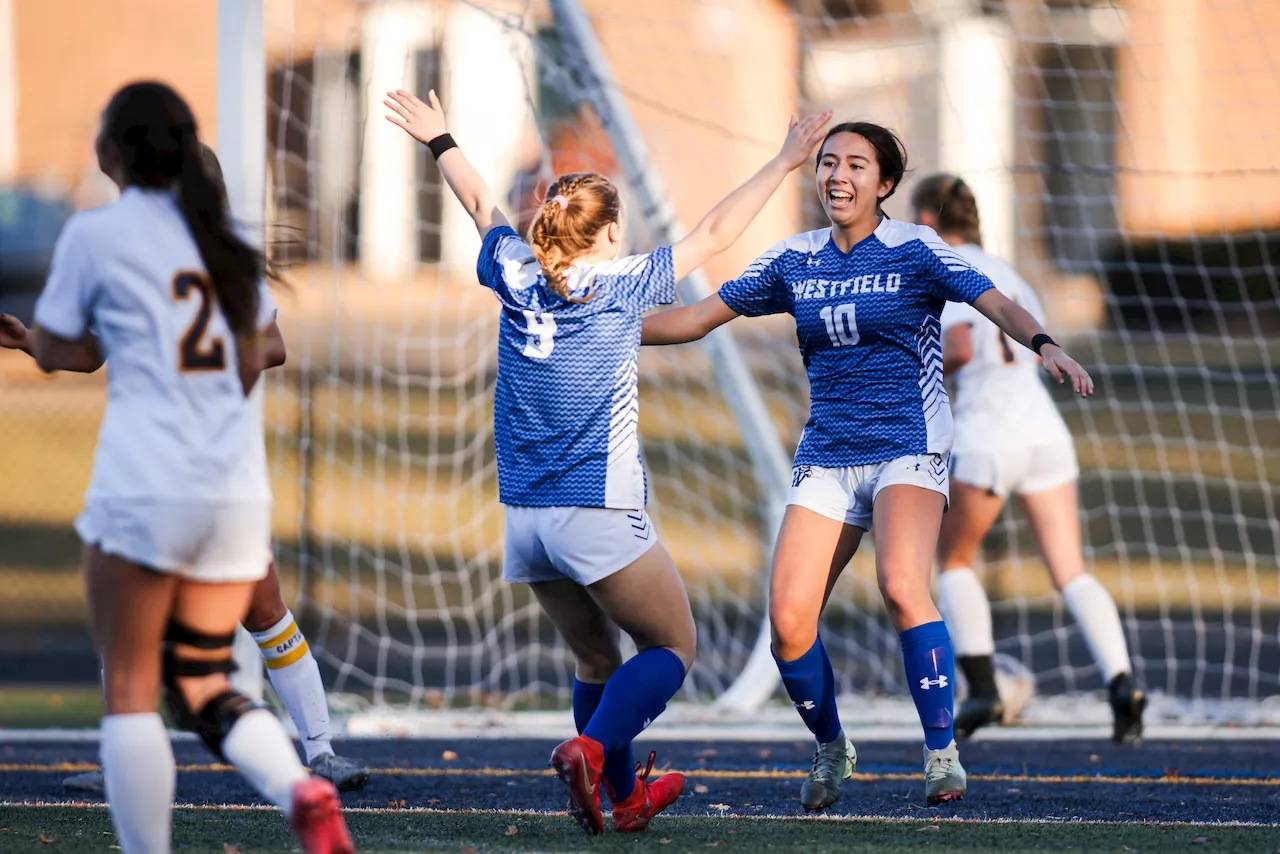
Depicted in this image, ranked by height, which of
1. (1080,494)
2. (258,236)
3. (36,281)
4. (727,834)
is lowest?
(727,834)

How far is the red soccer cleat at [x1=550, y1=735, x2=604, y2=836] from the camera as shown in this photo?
13.4 feet

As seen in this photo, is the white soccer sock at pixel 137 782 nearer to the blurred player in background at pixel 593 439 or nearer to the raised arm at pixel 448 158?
the blurred player in background at pixel 593 439

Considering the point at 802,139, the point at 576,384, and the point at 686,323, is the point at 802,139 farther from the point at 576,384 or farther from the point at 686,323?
the point at 576,384

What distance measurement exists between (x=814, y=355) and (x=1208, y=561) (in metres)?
7.72

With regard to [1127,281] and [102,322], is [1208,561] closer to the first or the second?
[1127,281]

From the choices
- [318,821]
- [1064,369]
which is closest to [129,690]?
[318,821]

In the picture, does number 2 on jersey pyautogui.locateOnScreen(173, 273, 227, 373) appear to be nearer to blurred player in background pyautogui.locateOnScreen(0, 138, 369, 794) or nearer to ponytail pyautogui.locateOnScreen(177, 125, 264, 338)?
ponytail pyautogui.locateOnScreen(177, 125, 264, 338)

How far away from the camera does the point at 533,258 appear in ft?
14.4

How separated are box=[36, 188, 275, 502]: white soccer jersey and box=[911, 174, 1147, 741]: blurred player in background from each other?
365 centimetres

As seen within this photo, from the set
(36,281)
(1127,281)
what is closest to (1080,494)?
(1127,281)

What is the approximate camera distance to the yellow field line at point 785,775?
575 centimetres

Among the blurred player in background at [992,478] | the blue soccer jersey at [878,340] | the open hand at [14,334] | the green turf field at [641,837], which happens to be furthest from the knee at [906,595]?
the open hand at [14,334]

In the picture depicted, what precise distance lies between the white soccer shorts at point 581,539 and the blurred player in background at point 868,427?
2.21 ft

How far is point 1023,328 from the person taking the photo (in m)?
4.47
